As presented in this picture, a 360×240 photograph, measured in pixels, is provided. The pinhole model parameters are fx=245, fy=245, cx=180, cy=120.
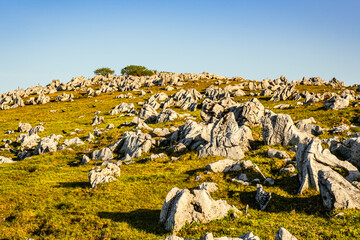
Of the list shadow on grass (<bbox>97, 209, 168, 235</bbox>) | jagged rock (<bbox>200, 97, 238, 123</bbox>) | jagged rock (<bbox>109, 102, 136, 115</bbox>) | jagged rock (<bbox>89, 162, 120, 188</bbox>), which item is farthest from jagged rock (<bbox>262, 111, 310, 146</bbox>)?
jagged rock (<bbox>109, 102, 136, 115</bbox>)

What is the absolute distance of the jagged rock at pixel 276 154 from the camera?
28031 millimetres

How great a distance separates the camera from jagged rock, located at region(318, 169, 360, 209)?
16.5m

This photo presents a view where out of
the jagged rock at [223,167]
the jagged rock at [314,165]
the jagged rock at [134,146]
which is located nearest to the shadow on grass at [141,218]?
the jagged rock at [223,167]

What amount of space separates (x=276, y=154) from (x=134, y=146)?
2087 cm

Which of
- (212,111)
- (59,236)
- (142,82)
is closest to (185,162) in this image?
(59,236)

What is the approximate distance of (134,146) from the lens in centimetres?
3847

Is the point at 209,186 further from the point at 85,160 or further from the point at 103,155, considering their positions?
the point at 85,160

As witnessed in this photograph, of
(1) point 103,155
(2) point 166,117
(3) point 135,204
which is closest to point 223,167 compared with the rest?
(3) point 135,204

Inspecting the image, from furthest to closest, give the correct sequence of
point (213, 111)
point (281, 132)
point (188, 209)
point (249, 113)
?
point (213, 111) → point (249, 113) → point (281, 132) → point (188, 209)

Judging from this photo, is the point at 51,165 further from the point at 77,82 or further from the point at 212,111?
the point at 77,82

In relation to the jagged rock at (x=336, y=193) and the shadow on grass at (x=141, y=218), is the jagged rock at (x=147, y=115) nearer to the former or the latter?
the shadow on grass at (x=141, y=218)

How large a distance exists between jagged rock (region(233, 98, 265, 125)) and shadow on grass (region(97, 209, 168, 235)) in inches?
1232

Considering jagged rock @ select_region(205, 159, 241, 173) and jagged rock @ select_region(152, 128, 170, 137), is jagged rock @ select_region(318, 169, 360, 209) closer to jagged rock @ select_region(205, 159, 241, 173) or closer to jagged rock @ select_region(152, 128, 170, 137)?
jagged rock @ select_region(205, 159, 241, 173)

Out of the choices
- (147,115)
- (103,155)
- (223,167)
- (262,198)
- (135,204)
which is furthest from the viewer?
(147,115)
